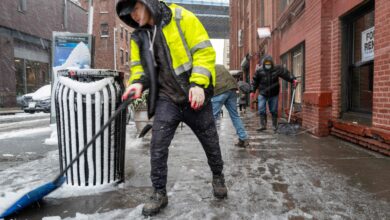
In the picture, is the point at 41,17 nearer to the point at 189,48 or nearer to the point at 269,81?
the point at 269,81

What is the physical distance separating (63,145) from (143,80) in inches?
43.2

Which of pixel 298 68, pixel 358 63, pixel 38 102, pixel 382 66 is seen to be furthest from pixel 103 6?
pixel 382 66

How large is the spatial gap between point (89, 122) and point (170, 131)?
2.76 feet

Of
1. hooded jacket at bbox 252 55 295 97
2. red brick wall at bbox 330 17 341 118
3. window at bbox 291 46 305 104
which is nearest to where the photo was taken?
red brick wall at bbox 330 17 341 118

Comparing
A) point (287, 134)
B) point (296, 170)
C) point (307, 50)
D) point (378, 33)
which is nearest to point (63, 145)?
point (296, 170)

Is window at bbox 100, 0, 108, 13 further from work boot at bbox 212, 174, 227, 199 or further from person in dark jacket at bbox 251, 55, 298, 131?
work boot at bbox 212, 174, 227, 199

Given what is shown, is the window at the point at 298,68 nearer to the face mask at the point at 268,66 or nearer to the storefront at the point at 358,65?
the face mask at the point at 268,66

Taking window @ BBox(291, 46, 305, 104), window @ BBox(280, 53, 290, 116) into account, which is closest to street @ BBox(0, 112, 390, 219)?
window @ BBox(291, 46, 305, 104)

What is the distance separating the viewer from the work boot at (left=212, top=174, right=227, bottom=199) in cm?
323

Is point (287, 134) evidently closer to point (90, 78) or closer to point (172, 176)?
point (172, 176)

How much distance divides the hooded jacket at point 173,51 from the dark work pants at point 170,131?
0.12 metres

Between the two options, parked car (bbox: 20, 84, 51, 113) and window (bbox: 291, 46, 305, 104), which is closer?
window (bbox: 291, 46, 305, 104)

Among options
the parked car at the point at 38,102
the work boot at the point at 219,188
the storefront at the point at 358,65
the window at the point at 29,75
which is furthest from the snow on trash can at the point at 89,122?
the window at the point at 29,75

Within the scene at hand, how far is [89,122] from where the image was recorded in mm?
3438
